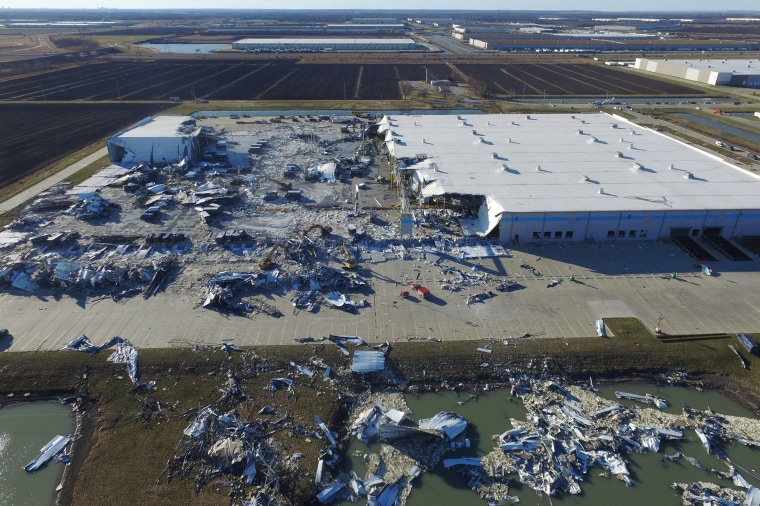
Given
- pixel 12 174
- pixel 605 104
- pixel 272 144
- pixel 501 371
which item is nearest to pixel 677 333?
pixel 501 371

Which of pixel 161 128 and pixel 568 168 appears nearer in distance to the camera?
pixel 568 168

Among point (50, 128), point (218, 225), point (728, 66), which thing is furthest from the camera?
point (728, 66)

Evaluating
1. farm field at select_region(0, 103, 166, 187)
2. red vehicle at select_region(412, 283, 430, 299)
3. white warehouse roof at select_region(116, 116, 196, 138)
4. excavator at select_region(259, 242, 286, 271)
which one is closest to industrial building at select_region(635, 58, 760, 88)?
red vehicle at select_region(412, 283, 430, 299)

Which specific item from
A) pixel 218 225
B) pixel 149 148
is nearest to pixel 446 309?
pixel 218 225

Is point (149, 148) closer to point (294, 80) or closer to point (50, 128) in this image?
point (50, 128)

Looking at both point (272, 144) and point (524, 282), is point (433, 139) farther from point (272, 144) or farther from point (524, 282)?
point (524, 282)

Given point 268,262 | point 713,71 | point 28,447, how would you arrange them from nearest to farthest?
point 28,447, point 268,262, point 713,71

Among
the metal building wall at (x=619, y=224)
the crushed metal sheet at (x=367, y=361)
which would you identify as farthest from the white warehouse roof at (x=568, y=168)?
the crushed metal sheet at (x=367, y=361)

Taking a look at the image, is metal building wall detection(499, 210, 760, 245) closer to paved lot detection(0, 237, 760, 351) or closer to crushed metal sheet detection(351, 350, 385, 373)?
paved lot detection(0, 237, 760, 351)
